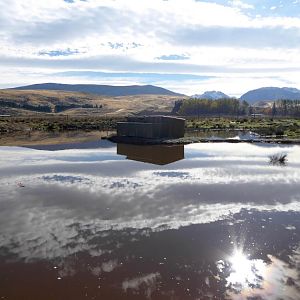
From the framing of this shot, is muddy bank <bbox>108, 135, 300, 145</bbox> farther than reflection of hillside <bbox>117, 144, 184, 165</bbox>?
Yes

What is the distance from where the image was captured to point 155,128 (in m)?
45.7

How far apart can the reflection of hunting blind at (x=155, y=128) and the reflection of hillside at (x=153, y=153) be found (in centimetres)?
461

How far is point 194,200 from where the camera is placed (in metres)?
18.5

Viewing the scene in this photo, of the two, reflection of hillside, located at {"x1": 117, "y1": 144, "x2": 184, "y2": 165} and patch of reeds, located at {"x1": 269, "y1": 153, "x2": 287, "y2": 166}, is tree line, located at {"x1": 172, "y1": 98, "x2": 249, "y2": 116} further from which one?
patch of reeds, located at {"x1": 269, "y1": 153, "x2": 287, "y2": 166}

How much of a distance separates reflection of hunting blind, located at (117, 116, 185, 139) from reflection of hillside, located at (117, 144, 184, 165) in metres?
4.61

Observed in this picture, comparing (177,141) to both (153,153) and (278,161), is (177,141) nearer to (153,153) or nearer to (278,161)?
(153,153)

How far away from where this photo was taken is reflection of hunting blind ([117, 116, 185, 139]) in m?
45.8

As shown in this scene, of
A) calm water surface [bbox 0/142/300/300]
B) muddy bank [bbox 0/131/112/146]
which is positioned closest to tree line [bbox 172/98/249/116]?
muddy bank [bbox 0/131/112/146]

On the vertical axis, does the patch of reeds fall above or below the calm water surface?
below

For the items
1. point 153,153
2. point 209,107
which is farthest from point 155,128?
point 209,107

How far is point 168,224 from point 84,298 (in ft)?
18.9

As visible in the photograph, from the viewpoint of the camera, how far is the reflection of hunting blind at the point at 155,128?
1802 inches

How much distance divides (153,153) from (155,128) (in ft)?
34.9

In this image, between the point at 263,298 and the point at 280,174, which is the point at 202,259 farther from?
the point at 280,174
